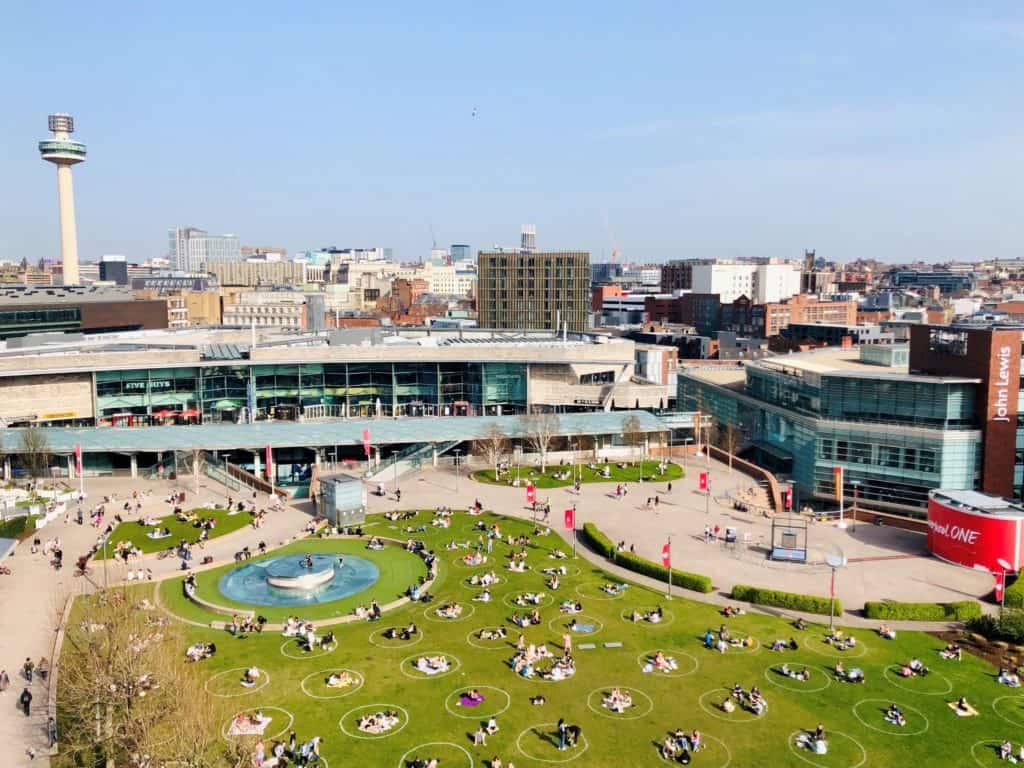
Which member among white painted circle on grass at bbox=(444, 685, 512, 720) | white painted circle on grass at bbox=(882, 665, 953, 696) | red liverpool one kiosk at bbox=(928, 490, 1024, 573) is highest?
red liverpool one kiosk at bbox=(928, 490, 1024, 573)

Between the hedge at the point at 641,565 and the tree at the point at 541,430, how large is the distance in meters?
22.3

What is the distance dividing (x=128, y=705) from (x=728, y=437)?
70.8m

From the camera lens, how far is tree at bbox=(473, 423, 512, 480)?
294 feet

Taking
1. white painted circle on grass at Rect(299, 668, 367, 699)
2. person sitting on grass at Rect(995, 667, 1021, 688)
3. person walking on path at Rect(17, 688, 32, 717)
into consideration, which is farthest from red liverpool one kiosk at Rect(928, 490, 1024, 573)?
person walking on path at Rect(17, 688, 32, 717)

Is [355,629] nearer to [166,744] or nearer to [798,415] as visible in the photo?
[166,744]

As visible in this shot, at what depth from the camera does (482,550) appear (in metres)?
64.9

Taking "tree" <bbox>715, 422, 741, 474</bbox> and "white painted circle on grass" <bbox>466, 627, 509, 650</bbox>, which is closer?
"white painted circle on grass" <bbox>466, 627, 509, 650</bbox>

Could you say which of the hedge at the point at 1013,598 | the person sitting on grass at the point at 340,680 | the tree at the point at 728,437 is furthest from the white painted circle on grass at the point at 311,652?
the tree at the point at 728,437

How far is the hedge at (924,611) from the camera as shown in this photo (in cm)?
5238

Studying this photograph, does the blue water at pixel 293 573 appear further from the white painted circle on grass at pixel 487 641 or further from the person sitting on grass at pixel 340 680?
the person sitting on grass at pixel 340 680

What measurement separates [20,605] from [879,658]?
50381 mm

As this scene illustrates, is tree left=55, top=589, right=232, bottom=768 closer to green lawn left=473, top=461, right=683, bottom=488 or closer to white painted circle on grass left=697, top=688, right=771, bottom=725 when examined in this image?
white painted circle on grass left=697, top=688, right=771, bottom=725

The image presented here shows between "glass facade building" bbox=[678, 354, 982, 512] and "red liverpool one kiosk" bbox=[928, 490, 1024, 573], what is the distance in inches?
412

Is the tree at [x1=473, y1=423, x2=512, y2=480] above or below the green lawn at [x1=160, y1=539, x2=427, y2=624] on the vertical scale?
above
